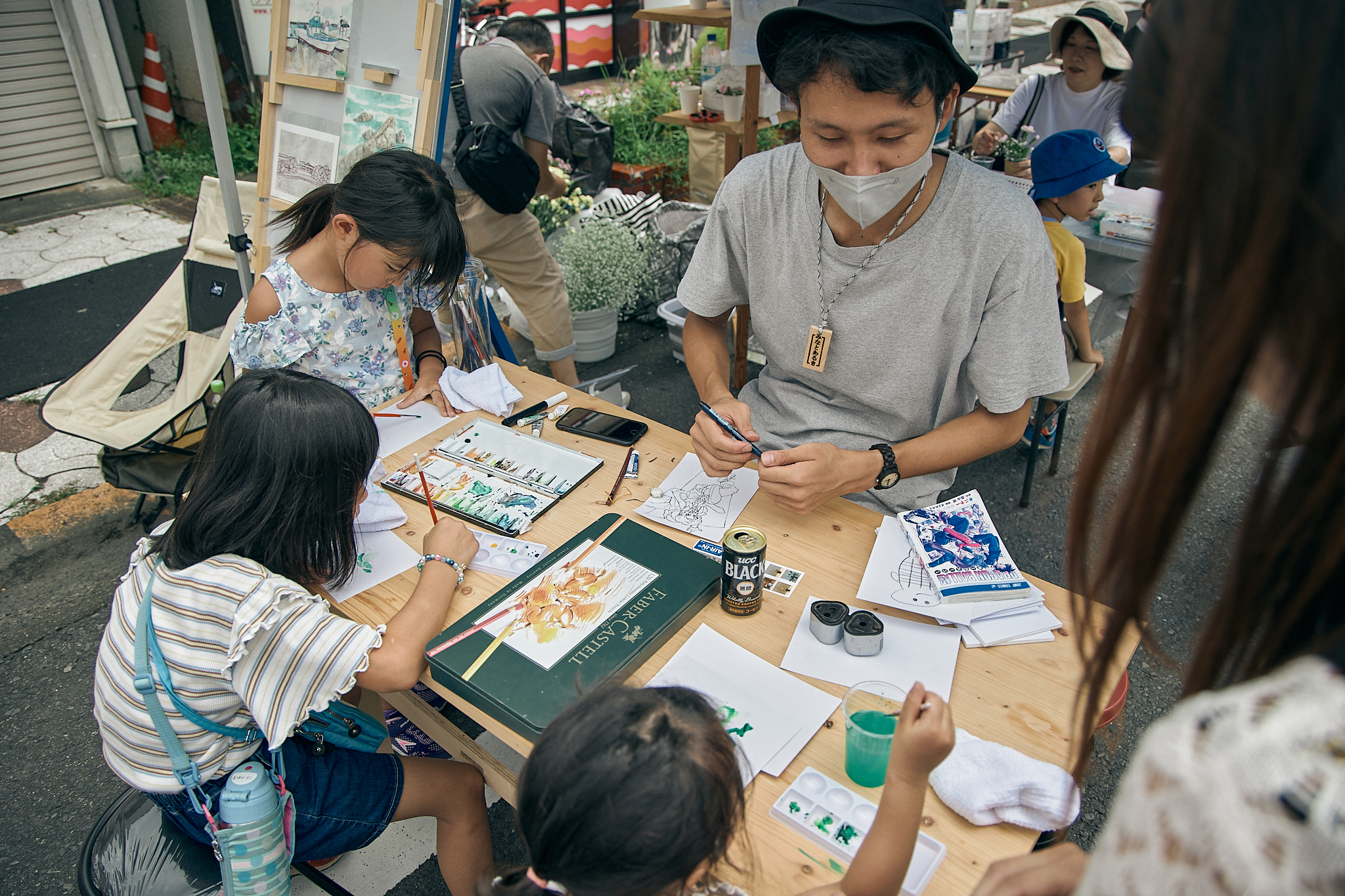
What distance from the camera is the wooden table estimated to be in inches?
41.4

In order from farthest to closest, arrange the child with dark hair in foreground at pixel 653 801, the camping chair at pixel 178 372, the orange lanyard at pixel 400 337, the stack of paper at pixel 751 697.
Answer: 1. the camping chair at pixel 178 372
2. the orange lanyard at pixel 400 337
3. the stack of paper at pixel 751 697
4. the child with dark hair in foreground at pixel 653 801

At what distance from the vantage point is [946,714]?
961 millimetres

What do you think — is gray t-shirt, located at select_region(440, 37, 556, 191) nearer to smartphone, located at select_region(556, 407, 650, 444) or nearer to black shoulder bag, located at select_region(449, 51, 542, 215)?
black shoulder bag, located at select_region(449, 51, 542, 215)

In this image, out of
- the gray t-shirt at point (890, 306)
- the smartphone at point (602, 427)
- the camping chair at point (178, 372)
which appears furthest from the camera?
the camping chair at point (178, 372)

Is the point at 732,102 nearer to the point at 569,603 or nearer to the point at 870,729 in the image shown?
the point at 569,603

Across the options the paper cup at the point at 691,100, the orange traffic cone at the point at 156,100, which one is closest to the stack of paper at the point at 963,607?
the paper cup at the point at 691,100

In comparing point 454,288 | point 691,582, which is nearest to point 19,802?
point 454,288

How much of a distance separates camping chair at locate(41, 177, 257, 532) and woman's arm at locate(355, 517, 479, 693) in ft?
4.89

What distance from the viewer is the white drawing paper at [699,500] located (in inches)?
65.7

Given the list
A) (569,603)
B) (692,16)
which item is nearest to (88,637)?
(569,603)

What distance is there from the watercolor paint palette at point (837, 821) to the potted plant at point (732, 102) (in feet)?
10.9

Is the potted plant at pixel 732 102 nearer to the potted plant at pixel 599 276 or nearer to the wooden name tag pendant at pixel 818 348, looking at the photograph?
the potted plant at pixel 599 276

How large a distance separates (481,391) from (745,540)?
1056 mm

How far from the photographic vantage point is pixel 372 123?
2.57 meters
